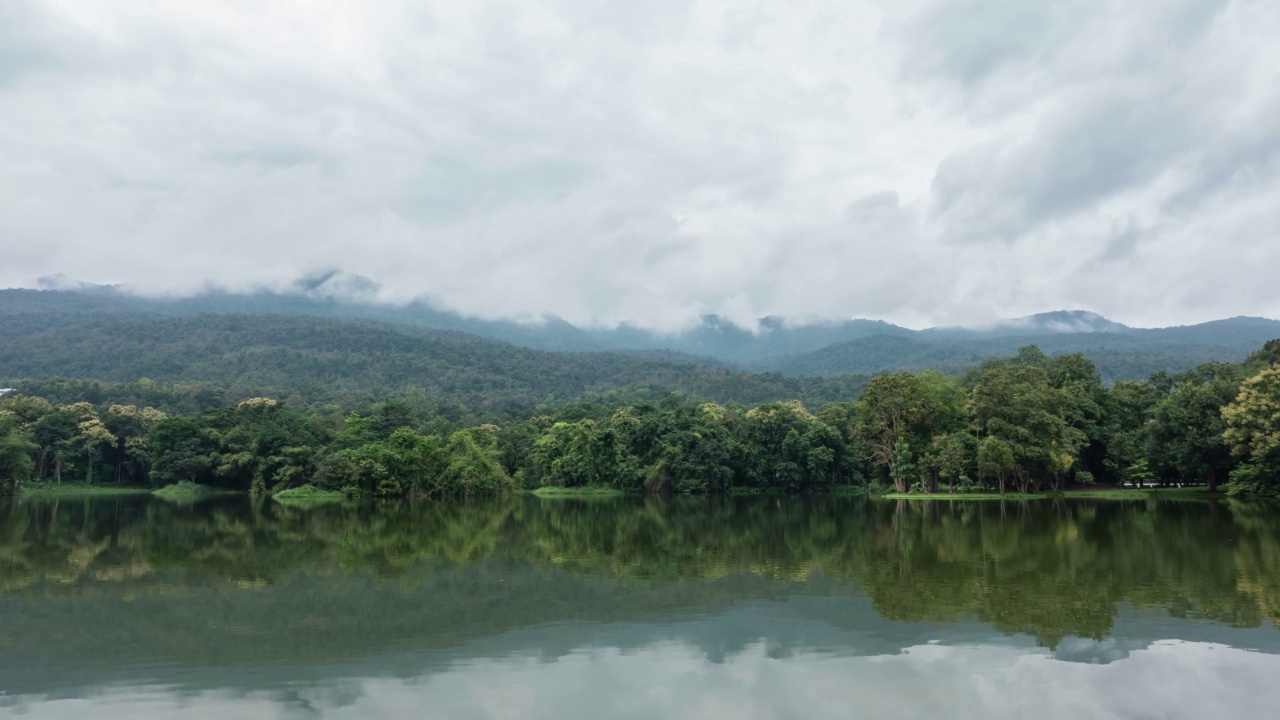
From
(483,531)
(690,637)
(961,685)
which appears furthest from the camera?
(483,531)

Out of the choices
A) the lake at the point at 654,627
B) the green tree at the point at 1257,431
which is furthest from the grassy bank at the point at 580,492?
the green tree at the point at 1257,431

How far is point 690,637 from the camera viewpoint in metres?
12.1

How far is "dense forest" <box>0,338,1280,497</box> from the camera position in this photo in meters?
46.9

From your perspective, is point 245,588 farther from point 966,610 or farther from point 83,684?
point 966,610

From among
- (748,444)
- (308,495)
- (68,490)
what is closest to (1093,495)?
(748,444)

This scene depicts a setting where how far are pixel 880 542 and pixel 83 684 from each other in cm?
2105

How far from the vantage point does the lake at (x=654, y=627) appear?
9.22m

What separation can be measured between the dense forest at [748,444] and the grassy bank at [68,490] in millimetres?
1553

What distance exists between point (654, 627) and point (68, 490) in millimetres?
71346

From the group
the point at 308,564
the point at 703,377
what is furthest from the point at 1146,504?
the point at 703,377

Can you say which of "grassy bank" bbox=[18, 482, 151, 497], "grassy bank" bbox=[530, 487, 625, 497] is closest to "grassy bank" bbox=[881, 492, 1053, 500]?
"grassy bank" bbox=[530, 487, 625, 497]

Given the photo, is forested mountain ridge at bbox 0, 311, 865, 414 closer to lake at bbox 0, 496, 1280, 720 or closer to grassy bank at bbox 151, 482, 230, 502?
grassy bank at bbox 151, 482, 230, 502

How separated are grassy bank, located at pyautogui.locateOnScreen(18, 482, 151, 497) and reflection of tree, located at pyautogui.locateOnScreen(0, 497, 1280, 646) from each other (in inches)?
1068

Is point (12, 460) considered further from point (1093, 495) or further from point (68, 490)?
point (1093, 495)
